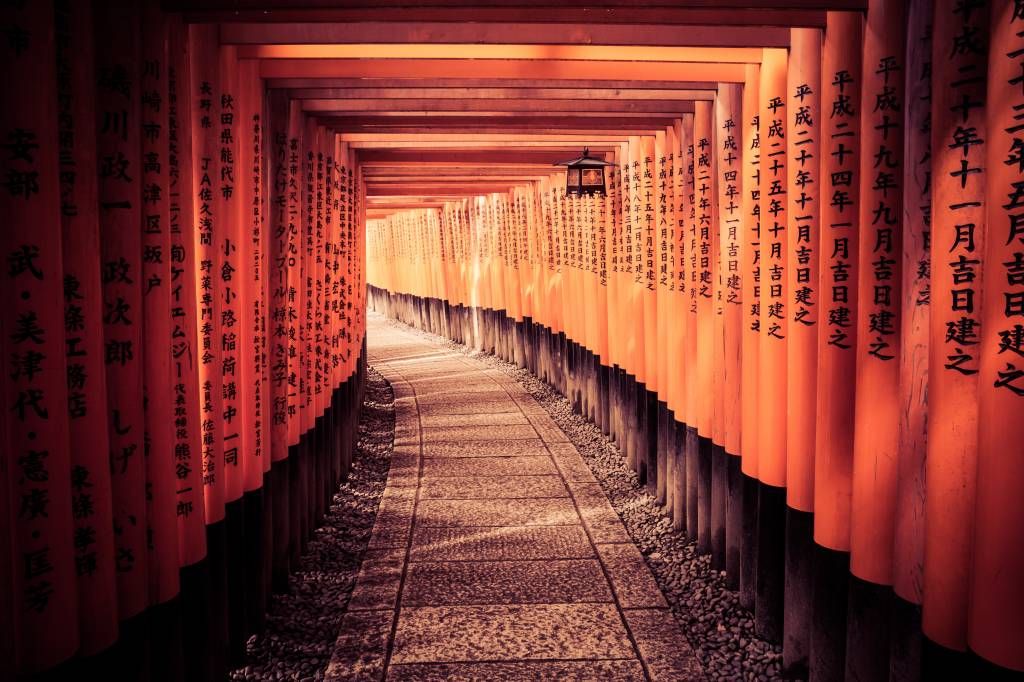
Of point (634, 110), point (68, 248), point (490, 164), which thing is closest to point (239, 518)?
point (68, 248)

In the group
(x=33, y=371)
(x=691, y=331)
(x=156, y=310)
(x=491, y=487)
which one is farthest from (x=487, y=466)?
(x=33, y=371)

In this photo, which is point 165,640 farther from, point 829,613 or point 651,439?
point 651,439

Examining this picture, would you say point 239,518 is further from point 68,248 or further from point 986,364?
point 986,364

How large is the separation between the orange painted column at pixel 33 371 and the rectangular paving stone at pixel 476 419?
9352 mm

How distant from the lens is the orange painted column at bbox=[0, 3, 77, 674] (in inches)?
100

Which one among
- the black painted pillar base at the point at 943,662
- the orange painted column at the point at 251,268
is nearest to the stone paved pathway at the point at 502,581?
the orange painted column at the point at 251,268

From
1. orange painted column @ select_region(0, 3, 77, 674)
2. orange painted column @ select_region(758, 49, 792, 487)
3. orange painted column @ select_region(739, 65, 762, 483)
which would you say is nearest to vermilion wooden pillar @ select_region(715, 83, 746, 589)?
orange painted column @ select_region(739, 65, 762, 483)

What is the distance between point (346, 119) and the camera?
8102 millimetres

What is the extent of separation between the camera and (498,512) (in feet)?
25.6

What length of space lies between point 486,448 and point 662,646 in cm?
553

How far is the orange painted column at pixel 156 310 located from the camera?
11.7 feet

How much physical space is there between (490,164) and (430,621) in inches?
281

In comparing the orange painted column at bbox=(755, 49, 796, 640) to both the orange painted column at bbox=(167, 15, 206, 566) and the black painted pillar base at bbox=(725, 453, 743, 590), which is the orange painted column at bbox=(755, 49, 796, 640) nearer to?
the black painted pillar base at bbox=(725, 453, 743, 590)

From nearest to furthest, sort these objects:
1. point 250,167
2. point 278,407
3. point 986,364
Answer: point 986,364 → point 250,167 → point 278,407
